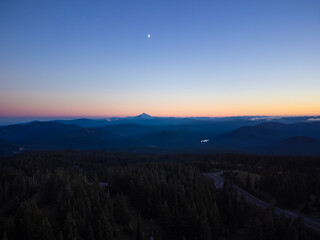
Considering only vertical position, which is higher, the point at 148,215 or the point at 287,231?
the point at 287,231

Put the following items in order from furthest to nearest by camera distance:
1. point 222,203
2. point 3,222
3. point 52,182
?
point 52,182, point 222,203, point 3,222

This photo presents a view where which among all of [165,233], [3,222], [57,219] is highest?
[3,222]

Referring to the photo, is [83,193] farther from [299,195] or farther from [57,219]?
[299,195]

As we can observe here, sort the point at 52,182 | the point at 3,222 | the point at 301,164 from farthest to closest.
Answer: the point at 301,164 → the point at 52,182 → the point at 3,222

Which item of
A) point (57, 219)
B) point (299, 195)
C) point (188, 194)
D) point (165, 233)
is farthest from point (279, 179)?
point (57, 219)

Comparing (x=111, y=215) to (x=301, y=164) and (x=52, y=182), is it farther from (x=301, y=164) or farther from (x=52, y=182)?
(x=301, y=164)

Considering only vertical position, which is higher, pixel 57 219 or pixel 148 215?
pixel 57 219

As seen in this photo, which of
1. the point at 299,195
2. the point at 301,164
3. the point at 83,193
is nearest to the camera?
the point at 83,193

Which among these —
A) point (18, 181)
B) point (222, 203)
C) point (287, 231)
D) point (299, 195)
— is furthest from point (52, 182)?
point (299, 195)

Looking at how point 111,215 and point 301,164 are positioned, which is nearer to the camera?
point 111,215
